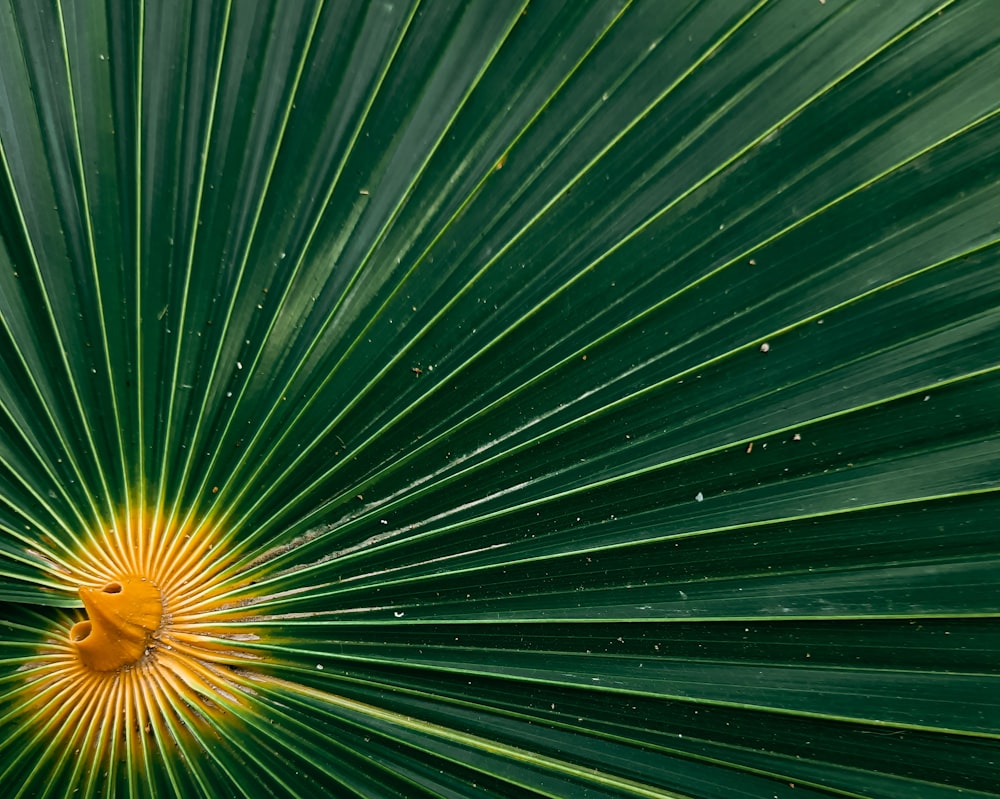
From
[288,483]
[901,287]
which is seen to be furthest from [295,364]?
[901,287]

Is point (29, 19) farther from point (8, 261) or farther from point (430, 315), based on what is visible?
point (430, 315)

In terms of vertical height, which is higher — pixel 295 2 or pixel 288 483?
pixel 295 2

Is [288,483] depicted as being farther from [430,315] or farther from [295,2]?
[295,2]

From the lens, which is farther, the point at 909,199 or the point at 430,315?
the point at 430,315

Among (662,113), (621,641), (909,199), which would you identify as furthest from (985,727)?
(662,113)

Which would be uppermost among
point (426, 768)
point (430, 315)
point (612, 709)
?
point (430, 315)

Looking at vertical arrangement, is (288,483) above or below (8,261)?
below
